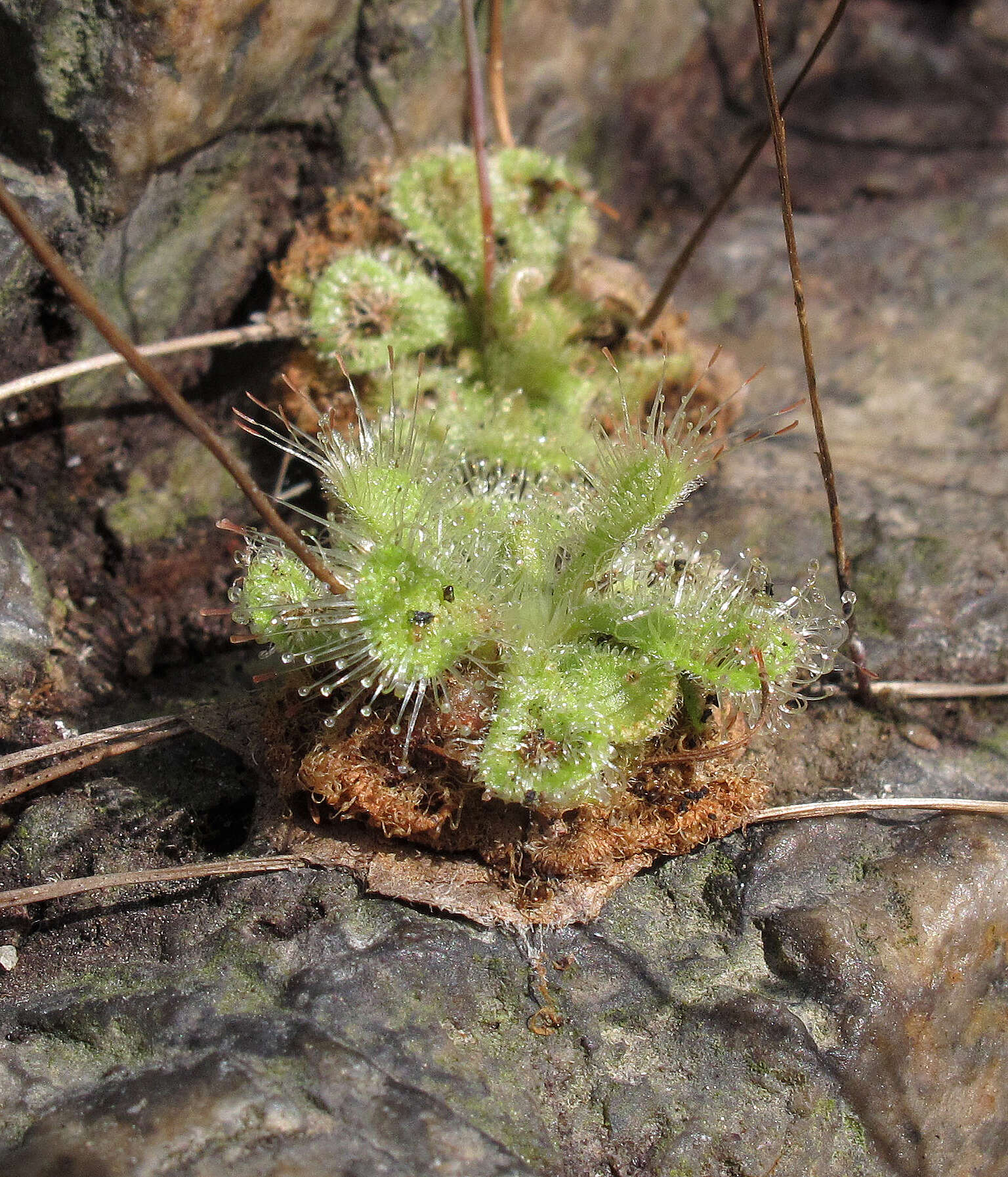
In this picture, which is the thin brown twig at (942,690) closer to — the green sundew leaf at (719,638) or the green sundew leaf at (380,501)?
the green sundew leaf at (719,638)

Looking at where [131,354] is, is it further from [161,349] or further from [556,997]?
[161,349]

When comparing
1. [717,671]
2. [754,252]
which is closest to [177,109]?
[717,671]

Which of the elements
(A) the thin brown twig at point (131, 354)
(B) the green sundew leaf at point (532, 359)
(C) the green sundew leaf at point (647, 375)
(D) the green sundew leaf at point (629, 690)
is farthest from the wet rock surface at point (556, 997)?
(B) the green sundew leaf at point (532, 359)

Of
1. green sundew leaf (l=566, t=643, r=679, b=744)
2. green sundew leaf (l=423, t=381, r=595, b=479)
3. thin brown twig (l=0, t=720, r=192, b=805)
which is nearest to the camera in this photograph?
green sundew leaf (l=566, t=643, r=679, b=744)

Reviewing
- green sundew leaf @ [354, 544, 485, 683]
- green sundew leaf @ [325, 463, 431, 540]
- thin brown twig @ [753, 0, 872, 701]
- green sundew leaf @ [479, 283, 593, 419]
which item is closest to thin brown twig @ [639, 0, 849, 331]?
thin brown twig @ [753, 0, 872, 701]

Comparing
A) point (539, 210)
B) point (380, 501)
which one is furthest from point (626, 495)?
point (539, 210)

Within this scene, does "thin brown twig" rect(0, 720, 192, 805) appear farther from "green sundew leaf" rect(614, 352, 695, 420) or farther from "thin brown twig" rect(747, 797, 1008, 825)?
"green sundew leaf" rect(614, 352, 695, 420)
